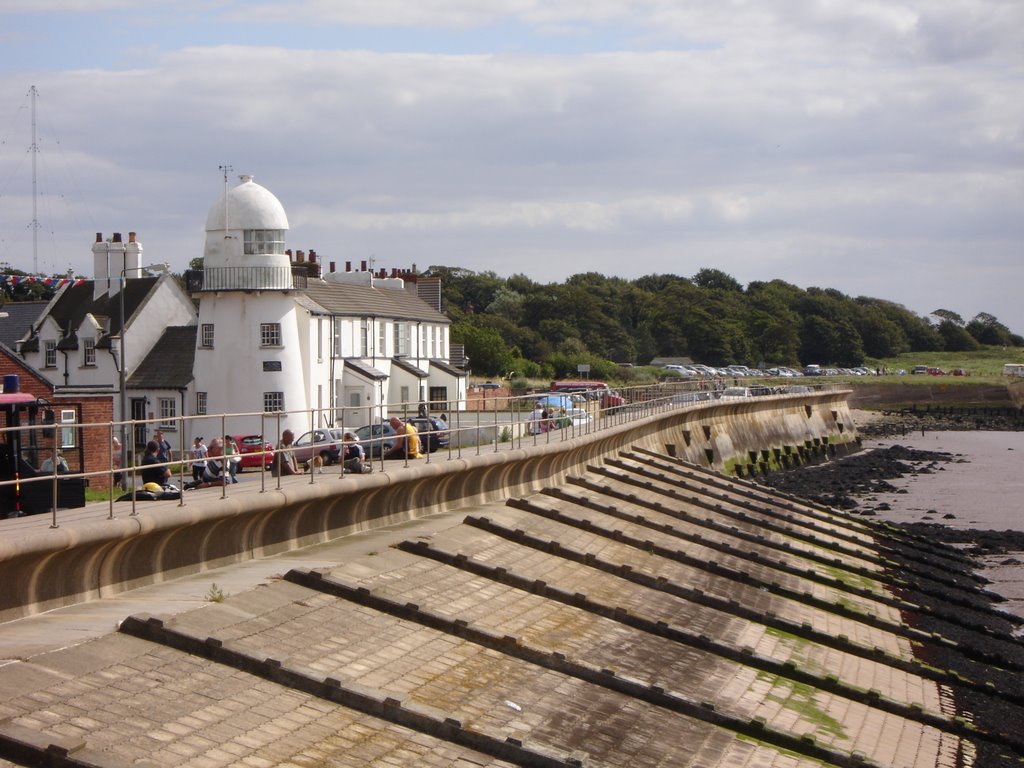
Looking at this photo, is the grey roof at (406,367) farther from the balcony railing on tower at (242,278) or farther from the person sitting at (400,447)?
the person sitting at (400,447)

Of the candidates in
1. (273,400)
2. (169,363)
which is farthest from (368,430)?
(169,363)

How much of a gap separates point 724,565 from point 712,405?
33.9m

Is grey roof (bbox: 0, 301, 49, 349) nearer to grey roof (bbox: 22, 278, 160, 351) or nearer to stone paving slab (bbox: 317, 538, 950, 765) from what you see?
grey roof (bbox: 22, 278, 160, 351)

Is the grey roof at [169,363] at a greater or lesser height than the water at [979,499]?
greater

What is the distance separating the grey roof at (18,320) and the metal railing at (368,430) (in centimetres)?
988

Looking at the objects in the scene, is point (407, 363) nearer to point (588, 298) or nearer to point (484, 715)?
point (484, 715)

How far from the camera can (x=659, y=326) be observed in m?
126

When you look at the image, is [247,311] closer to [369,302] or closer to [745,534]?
[369,302]

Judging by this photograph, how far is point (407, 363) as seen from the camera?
5188 cm

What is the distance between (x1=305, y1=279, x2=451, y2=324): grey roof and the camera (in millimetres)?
47406

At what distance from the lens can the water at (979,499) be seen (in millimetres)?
33406

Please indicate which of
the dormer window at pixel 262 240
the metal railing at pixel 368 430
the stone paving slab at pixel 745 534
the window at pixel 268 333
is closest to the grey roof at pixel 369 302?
the metal railing at pixel 368 430

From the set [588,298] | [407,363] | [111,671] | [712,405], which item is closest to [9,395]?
[111,671]

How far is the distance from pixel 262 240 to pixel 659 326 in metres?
89.1
